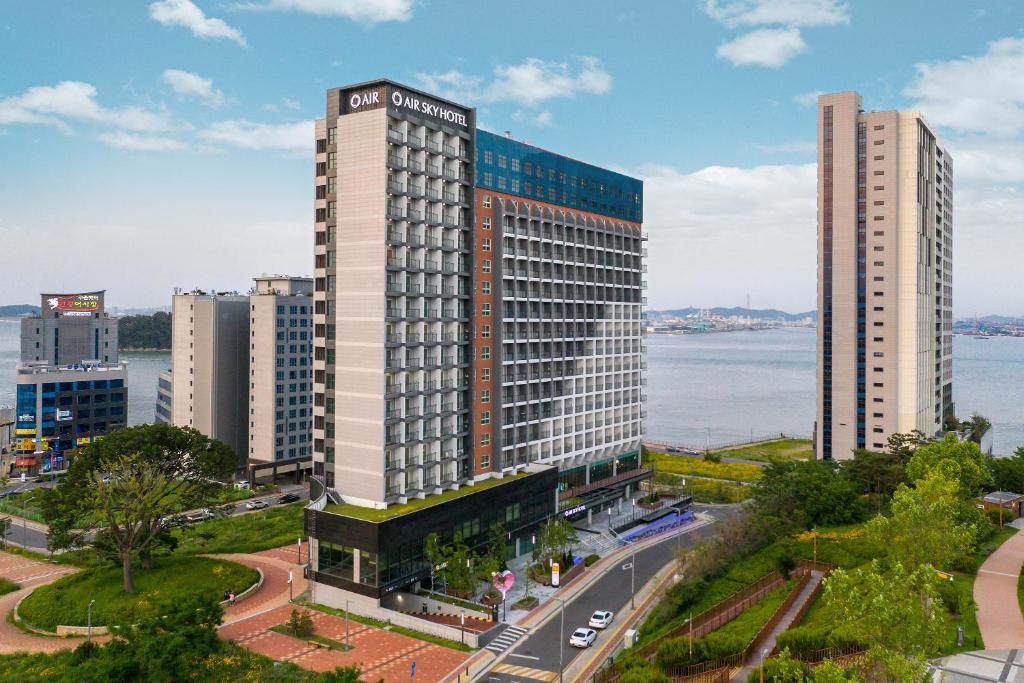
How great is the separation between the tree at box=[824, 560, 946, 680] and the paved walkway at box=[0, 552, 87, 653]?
49679 millimetres

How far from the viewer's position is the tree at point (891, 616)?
32812 mm

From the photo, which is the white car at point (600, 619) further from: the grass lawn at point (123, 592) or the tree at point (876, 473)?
the tree at point (876, 473)

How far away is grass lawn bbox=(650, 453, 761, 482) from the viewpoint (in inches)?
4451

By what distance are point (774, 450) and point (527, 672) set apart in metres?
102

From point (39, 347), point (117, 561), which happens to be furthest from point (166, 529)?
point (39, 347)

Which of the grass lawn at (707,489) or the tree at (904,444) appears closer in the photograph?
the tree at (904,444)

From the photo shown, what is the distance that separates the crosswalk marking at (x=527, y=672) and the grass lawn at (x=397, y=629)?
3.58 metres

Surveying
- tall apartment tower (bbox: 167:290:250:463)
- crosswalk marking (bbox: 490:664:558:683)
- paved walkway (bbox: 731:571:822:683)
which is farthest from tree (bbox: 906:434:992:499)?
tall apartment tower (bbox: 167:290:250:463)

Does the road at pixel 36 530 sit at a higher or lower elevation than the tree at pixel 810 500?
lower

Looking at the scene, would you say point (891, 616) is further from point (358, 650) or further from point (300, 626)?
point (300, 626)

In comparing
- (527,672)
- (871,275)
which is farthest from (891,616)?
(871,275)

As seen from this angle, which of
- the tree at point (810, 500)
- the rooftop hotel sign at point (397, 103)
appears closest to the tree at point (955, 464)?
the tree at point (810, 500)

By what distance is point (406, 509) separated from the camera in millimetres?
60219

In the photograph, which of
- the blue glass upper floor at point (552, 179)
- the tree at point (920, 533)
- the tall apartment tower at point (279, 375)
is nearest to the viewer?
the tree at point (920, 533)
